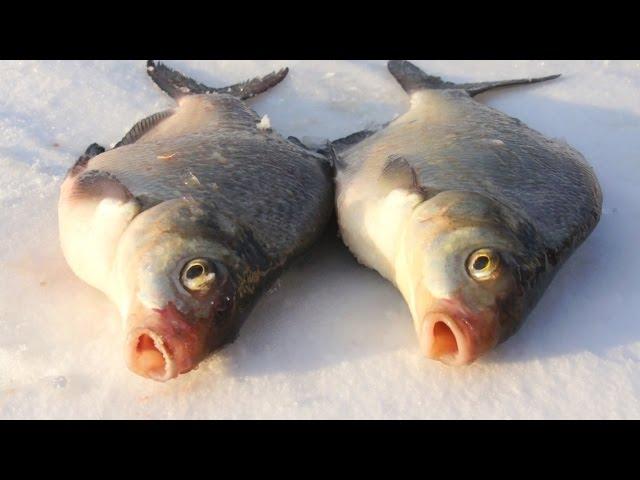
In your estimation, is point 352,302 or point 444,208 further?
point 352,302

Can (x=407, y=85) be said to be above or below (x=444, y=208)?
below

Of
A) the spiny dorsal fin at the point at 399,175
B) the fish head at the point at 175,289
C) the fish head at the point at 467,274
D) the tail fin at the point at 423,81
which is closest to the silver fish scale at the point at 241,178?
the fish head at the point at 175,289

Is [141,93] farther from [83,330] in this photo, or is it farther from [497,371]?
[497,371]

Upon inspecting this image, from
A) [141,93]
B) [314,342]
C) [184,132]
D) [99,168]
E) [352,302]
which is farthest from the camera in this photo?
[141,93]

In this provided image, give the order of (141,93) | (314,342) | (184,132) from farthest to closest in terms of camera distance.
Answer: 1. (141,93)
2. (184,132)
3. (314,342)

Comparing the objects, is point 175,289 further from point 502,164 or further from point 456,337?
point 502,164

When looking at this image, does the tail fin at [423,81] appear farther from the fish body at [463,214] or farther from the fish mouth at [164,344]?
the fish mouth at [164,344]

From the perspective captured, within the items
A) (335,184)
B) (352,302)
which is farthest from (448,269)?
(335,184)

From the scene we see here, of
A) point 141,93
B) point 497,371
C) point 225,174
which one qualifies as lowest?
point 141,93
